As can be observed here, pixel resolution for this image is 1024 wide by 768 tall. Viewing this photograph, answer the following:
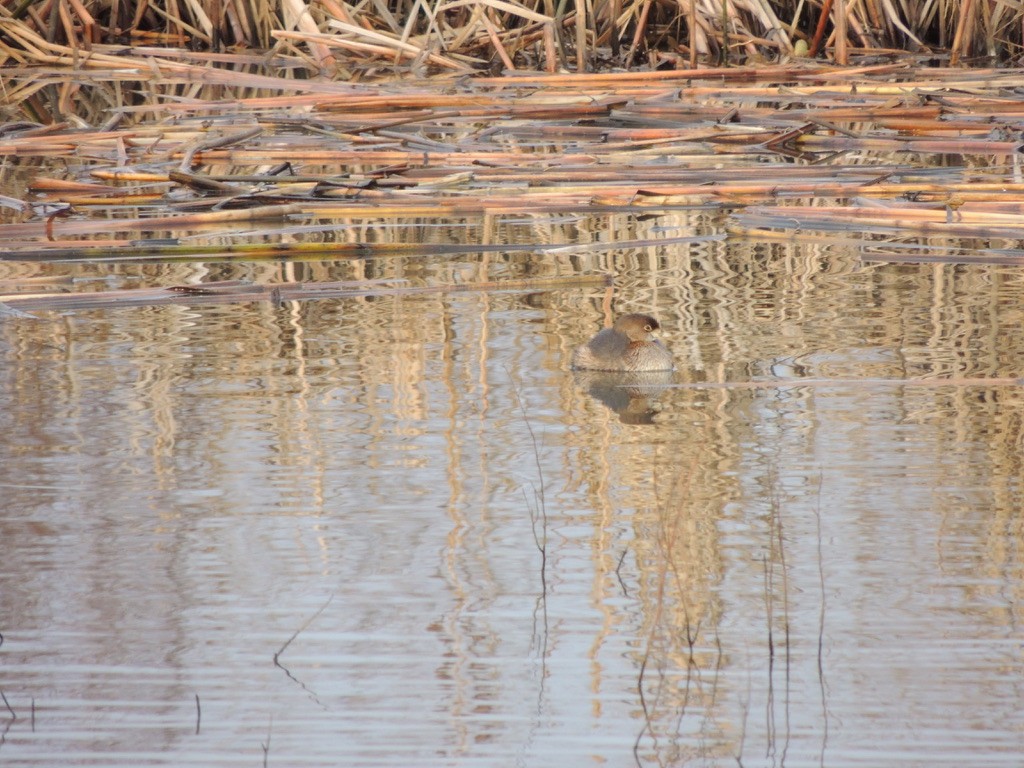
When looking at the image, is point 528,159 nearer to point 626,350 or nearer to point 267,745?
point 626,350

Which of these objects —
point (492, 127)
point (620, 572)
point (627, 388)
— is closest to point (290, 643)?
point (620, 572)

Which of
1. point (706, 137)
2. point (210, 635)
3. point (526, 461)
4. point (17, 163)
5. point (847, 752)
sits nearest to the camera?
point (847, 752)

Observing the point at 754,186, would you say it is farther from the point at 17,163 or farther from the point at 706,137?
the point at 17,163

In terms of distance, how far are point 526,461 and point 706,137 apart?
537 centimetres

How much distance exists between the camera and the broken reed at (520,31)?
43.8ft

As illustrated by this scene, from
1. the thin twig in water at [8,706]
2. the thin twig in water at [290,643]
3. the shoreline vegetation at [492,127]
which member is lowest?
the thin twig in water at [290,643]

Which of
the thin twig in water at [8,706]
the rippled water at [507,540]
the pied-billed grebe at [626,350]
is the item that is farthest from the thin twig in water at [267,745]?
the pied-billed grebe at [626,350]

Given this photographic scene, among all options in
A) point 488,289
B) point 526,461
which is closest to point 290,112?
point 488,289

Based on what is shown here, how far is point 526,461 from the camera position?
4.46 meters

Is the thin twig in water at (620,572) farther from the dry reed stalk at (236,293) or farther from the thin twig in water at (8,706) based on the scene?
the dry reed stalk at (236,293)

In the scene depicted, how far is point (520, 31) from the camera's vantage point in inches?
542

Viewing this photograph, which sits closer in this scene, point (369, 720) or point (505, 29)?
point (369, 720)

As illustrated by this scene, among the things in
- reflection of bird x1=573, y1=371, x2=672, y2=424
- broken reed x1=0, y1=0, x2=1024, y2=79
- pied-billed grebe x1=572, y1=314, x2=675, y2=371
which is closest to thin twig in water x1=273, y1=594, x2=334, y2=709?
reflection of bird x1=573, y1=371, x2=672, y2=424

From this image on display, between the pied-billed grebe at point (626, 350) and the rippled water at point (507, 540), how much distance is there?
0.07m
